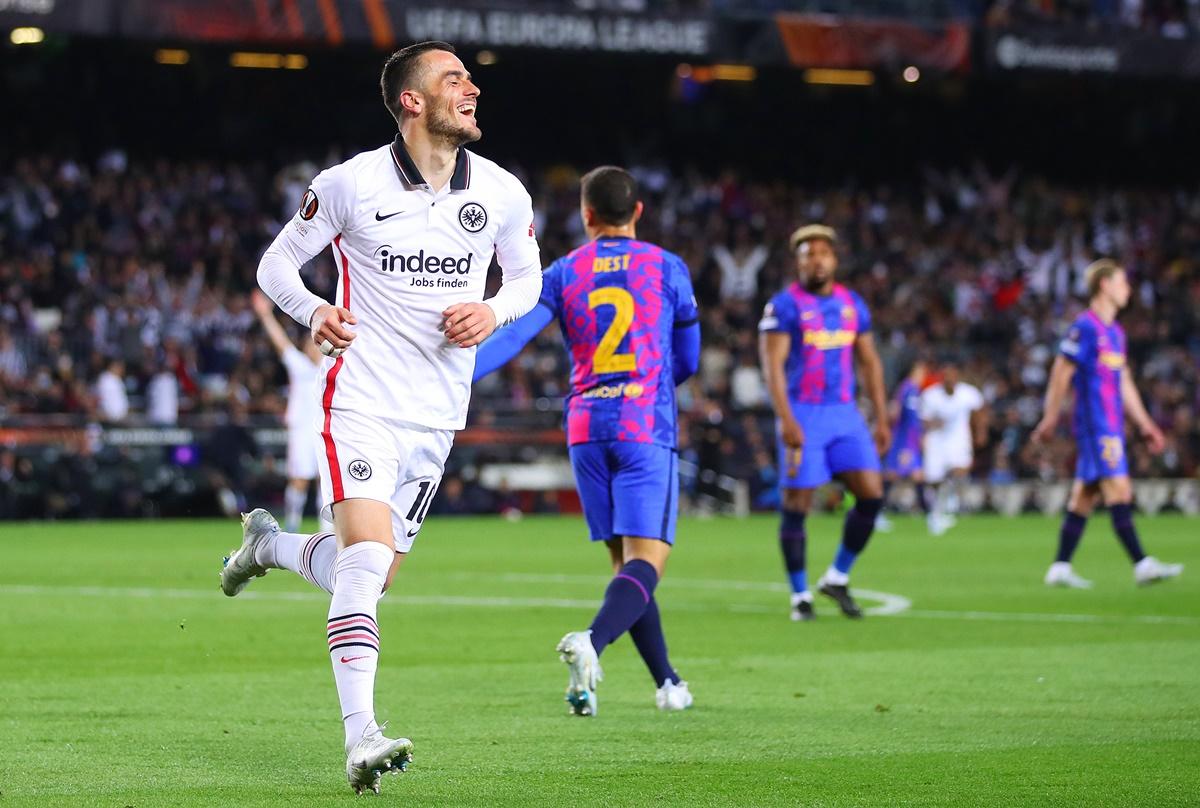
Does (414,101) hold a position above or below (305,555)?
above

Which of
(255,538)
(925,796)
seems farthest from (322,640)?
(925,796)

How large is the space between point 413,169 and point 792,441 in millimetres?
5830

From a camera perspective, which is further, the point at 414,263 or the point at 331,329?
the point at 414,263

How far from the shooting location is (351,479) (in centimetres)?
643

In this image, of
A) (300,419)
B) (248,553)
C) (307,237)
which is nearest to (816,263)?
(248,553)

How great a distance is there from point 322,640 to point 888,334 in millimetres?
24712

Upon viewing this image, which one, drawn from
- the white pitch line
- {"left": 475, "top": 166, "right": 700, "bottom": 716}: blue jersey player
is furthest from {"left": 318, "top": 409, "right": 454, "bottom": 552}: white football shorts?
the white pitch line

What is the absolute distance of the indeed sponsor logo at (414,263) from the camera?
6.59 meters

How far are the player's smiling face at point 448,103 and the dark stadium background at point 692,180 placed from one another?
20.1m

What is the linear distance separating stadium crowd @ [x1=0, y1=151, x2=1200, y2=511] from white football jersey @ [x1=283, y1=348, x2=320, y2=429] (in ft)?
15.4

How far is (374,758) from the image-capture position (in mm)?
5797

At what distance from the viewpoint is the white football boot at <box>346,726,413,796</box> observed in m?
5.79

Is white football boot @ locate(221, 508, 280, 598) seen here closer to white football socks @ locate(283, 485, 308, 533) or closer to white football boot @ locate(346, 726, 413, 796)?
white football boot @ locate(346, 726, 413, 796)

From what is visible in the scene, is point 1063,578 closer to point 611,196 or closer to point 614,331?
point 614,331
